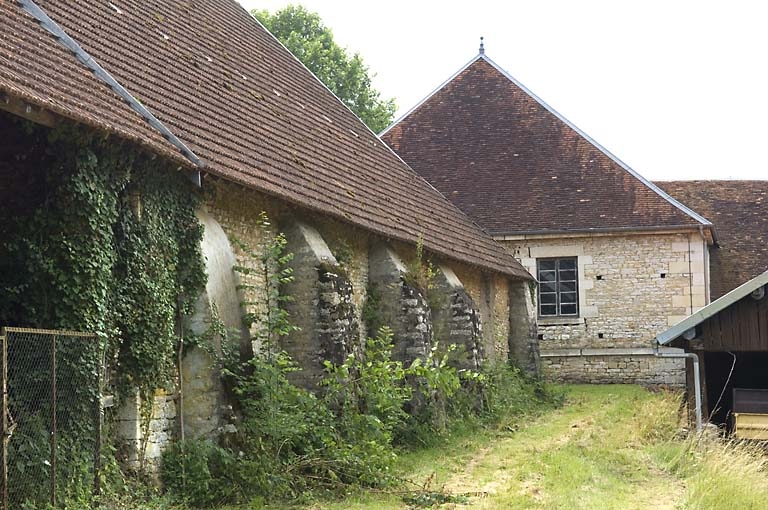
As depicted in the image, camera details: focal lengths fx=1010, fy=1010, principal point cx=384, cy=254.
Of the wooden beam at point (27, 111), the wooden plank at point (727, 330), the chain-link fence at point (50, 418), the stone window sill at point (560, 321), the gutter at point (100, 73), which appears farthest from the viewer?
the stone window sill at point (560, 321)

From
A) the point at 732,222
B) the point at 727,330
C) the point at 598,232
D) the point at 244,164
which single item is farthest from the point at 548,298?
the point at 244,164

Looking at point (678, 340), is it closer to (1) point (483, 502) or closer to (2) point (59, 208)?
(1) point (483, 502)

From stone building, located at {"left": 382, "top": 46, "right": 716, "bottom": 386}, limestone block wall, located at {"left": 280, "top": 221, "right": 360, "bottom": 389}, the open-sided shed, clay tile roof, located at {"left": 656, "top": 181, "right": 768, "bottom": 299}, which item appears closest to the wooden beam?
limestone block wall, located at {"left": 280, "top": 221, "right": 360, "bottom": 389}

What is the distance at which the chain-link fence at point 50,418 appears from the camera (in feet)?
23.4

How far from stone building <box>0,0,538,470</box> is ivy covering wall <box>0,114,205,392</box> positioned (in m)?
0.16

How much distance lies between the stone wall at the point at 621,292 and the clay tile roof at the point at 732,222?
1.31m

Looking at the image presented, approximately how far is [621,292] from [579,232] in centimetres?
171

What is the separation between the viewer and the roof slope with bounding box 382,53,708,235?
934 inches

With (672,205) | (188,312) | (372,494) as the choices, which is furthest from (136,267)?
(672,205)

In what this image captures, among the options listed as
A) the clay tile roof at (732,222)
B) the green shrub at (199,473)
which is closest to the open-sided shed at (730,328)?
the green shrub at (199,473)

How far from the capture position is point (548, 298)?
79.7 feet

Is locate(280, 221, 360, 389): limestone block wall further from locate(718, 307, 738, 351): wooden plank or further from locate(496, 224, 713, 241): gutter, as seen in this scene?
locate(496, 224, 713, 241): gutter

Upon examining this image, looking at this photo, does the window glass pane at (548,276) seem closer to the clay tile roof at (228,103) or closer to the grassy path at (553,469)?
the clay tile roof at (228,103)

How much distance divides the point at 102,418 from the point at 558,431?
845cm
